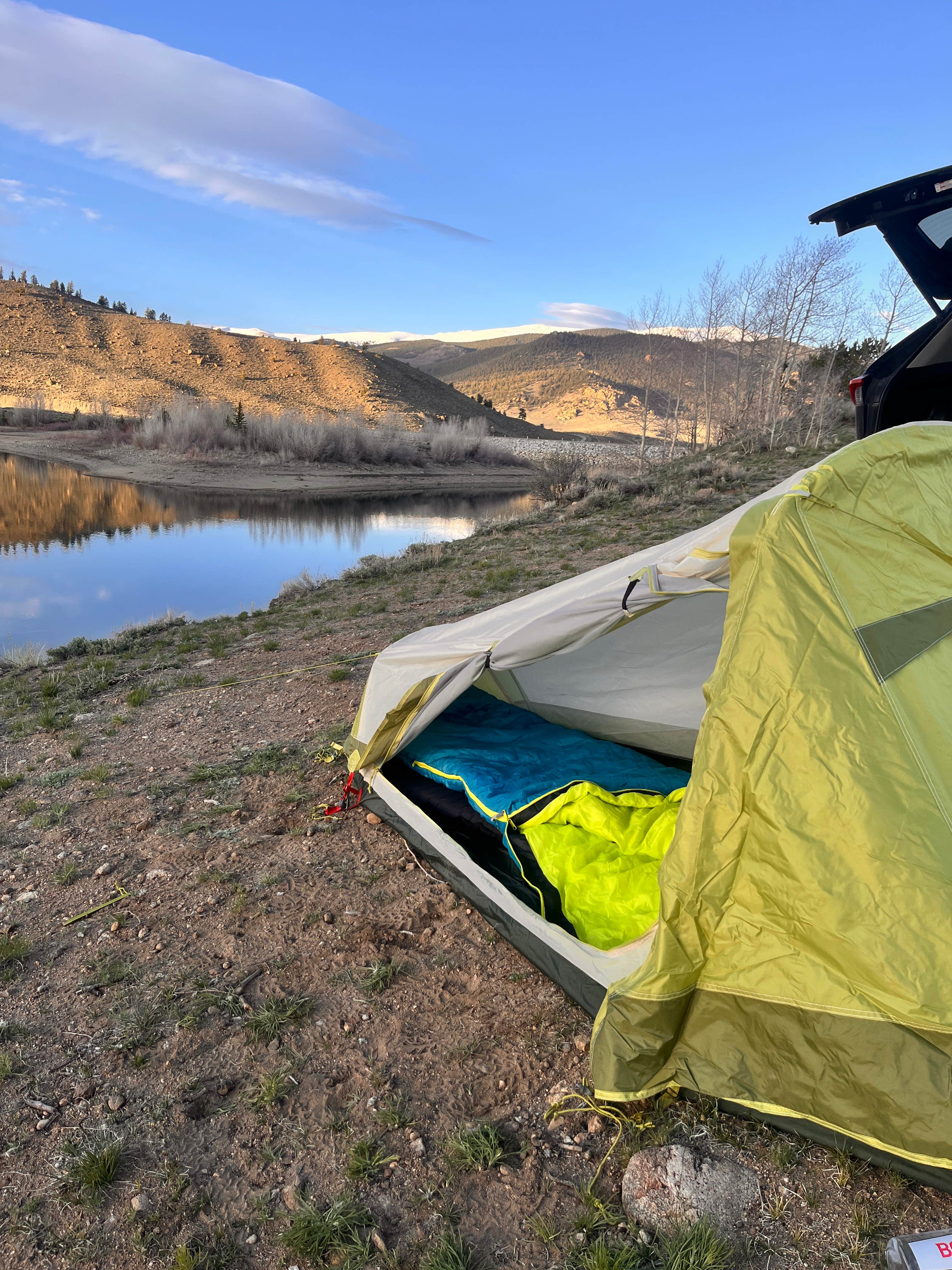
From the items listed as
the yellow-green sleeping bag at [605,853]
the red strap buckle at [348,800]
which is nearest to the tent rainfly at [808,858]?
the yellow-green sleeping bag at [605,853]

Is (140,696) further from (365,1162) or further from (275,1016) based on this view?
(365,1162)

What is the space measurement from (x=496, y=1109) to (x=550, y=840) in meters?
1.12

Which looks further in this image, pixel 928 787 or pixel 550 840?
pixel 550 840

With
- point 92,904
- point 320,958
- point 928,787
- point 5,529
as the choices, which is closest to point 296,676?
point 92,904

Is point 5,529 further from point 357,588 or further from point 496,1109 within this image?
point 496,1109

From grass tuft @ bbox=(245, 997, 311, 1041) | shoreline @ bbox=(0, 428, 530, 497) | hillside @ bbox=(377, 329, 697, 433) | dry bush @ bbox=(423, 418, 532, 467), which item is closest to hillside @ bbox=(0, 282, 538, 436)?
dry bush @ bbox=(423, 418, 532, 467)

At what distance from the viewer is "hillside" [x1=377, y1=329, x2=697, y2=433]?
81500 mm

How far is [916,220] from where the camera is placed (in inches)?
155

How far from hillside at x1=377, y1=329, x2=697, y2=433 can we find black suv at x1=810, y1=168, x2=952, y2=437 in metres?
54.0

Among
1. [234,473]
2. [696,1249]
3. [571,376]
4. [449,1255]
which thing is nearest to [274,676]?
[449,1255]

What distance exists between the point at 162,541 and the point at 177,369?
43019mm

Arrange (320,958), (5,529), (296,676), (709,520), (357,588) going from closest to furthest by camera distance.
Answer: (320,958), (296,676), (357,588), (709,520), (5,529)

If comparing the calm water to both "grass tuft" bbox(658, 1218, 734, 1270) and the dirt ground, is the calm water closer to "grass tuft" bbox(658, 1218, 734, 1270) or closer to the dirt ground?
the dirt ground

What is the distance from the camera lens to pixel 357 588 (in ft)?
36.0
